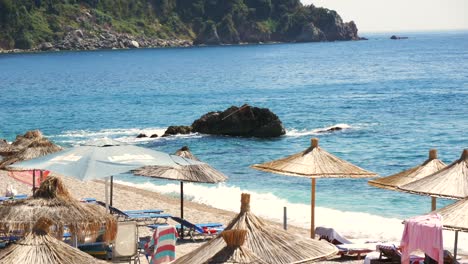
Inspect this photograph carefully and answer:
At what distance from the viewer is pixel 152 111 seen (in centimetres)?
6125

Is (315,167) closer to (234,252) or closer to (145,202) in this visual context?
(234,252)

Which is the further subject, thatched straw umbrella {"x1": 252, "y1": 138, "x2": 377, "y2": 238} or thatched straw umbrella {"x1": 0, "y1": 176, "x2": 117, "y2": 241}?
thatched straw umbrella {"x1": 252, "y1": 138, "x2": 377, "y2": 238}

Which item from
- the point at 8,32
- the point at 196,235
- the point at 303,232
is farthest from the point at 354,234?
the point at 8,32

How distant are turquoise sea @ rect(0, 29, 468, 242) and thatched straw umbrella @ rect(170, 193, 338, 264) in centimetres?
1174

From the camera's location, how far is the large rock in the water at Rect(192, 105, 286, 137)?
42.7 metres

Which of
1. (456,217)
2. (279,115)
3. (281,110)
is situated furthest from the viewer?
(281,110)

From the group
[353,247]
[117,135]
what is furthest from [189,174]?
[117,135]

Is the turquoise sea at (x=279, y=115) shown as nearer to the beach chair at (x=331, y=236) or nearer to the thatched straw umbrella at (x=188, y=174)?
the beach chair at (x=331, y=236)

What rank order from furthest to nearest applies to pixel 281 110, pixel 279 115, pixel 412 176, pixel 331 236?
pixel 281 110, pixel 279 115, pixel 331 236, pixel 412 176

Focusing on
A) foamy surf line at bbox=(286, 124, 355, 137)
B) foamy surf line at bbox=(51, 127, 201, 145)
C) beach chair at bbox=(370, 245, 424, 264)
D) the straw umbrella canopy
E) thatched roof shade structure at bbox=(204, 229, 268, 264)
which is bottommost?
foamy surf line at bbox=(51, 127, 201, 145)

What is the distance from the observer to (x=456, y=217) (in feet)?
37.8

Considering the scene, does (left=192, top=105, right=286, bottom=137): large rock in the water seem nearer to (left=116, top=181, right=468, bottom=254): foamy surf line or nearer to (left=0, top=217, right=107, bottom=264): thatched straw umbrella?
(left=116, top=181, right=468, bottom=254): foamy surf line

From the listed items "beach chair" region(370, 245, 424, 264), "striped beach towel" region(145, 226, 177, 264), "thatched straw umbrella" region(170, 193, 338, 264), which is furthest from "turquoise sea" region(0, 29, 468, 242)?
"thatched straw umbrella" region(170, 193, 338, 264)

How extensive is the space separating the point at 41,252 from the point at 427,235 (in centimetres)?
516
